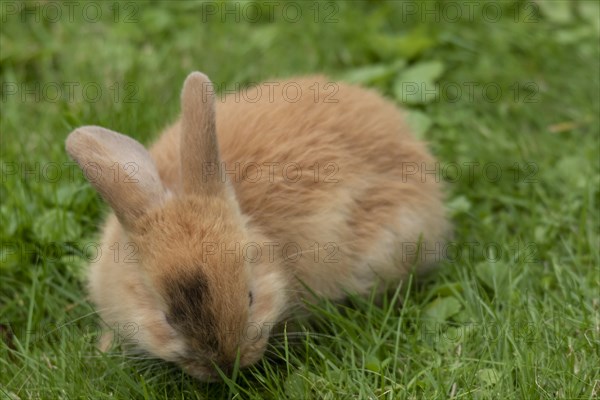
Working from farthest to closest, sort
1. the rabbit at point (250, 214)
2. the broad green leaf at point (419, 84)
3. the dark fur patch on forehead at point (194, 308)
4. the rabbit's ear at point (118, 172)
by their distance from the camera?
the broad green leaf at point (419, 84)
the rabbit's ear at point (118, 172)
the rabbit at point (250, 214)
the dark fur patch on forehead at point (194, 308)

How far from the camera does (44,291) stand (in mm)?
4703

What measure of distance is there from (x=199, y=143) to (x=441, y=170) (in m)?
1.88

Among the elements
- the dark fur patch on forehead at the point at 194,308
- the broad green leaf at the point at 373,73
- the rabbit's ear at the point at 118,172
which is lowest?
the dark fur patch on forehead at the point at 194,308

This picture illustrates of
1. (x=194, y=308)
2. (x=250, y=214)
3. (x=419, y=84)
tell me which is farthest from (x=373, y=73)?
(x=194, y=308)

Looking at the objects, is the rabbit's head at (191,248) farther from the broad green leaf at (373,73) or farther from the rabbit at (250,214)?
the broad green leaf at (373,73)

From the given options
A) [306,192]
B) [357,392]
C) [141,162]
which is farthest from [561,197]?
[141,162]

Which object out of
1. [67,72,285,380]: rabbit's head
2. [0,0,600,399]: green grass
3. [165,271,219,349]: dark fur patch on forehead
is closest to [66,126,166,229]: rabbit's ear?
[67,72,285,380]: rabbit's head

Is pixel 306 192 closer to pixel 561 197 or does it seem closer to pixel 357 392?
pixel 357 392

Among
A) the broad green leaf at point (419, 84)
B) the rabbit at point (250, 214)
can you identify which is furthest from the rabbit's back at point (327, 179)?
the broad green leaf at point (419, 84)

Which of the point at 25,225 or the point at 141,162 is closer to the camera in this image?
the point at 141,162

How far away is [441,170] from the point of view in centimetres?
543

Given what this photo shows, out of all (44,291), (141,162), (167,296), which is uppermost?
(141,162)

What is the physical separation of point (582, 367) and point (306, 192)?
4.88 ft

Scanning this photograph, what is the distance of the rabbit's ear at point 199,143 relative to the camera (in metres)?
4.01
